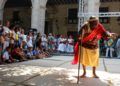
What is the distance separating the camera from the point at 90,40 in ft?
26.8

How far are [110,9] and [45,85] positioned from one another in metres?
25.3

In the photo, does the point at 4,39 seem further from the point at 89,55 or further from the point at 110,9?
the point at 110,9

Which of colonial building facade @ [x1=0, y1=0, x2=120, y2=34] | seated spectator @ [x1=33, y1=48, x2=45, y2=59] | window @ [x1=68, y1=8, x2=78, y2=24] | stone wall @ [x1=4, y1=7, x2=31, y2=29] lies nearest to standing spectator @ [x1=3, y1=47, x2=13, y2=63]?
seated spectator @ [x1=33, y1=48, x2=45, y2=59]

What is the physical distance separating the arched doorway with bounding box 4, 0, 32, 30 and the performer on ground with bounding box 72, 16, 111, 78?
85.8 feet

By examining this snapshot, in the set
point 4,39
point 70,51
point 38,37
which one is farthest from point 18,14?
point 4,39

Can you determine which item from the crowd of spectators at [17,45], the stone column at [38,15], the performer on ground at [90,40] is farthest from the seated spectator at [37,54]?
the stone column at [38,15]

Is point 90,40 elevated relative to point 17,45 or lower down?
elevated

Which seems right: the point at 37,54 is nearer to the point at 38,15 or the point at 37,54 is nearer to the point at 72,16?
the point at 38,15

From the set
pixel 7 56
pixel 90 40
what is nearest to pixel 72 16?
pixel 7 56

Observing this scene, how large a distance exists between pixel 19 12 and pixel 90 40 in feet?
91.7

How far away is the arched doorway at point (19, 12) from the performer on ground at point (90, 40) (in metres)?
26.1

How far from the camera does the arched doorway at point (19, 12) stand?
34.6m

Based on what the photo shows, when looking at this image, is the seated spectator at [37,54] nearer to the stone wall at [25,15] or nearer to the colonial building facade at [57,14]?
the colonial building facade at [57,14]

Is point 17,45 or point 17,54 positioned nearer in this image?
point 17,54
